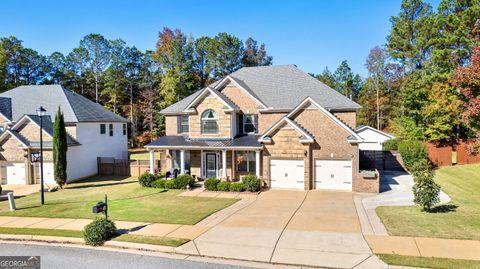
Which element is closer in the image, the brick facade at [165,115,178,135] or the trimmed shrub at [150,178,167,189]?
the trimmed shrub at [150,178,167,189]

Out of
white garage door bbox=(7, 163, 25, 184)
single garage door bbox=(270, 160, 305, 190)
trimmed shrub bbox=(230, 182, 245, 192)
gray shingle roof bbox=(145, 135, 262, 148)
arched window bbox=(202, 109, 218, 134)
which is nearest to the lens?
trimmed shrub bbox=(230, 182, 245, 192)

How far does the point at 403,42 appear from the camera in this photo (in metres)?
47.8

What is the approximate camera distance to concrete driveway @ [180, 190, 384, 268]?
9.99 metres

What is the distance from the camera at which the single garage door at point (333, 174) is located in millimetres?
20656

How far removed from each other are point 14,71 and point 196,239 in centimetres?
7088

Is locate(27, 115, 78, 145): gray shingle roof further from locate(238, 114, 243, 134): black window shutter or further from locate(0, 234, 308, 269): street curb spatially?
locate(0, 234, 308, 269): street curb

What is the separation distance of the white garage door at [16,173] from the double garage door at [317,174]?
68.1 ft

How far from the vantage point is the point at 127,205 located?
1748 centimetres

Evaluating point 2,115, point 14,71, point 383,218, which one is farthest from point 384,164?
point 14,71

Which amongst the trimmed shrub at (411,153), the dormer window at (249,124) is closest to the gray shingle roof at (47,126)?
the dormer window at (249,124)

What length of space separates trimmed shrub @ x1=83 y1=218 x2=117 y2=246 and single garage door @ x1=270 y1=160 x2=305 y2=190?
40.1ft

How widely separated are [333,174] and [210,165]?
937 cm

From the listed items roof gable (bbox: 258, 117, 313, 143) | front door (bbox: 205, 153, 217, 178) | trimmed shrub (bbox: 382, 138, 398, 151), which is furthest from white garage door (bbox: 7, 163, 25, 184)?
trimmed shrub (bbox: 382, 138, 398, 151)

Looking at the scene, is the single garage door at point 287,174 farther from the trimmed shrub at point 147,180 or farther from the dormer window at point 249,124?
the trimmed shrub at point 147,180
